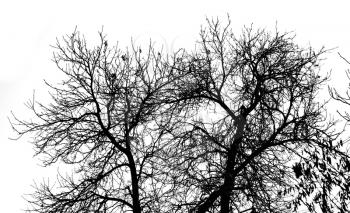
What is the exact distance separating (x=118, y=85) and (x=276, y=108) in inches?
180

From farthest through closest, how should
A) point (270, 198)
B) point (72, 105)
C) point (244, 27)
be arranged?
point (244, 27)
point (72, 105)
point (270, 198)

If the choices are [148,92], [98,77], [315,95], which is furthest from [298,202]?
[98,77]

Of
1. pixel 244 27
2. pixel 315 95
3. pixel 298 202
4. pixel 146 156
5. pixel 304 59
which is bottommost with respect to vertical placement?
pixel 298 202

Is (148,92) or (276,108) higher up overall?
(148,92)

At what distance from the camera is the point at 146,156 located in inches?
535

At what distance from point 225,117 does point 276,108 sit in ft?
6.34

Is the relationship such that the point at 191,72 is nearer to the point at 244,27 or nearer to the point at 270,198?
the point at 244,27

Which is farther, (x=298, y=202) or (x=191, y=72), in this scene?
(x=191, y=72)

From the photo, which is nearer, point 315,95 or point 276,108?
point 276,108

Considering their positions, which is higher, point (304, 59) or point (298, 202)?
point (304, 59)

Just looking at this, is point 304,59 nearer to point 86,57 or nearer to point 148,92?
point 148,92

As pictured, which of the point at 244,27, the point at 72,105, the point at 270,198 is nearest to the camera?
the point at 270,198

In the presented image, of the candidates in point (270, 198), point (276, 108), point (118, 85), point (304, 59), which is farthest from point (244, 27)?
point (270, 198)

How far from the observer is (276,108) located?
12.9 meters
